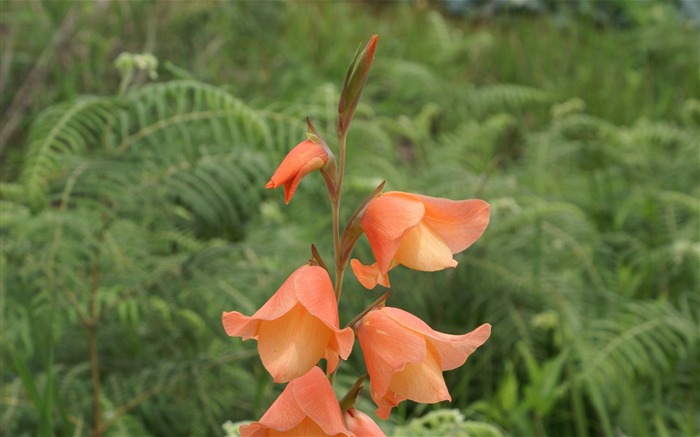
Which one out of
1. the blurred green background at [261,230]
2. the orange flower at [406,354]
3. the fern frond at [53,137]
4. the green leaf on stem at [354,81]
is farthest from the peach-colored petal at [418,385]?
the fern frond at [53,137]

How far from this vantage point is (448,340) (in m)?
0.89

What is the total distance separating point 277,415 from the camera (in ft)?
2.80

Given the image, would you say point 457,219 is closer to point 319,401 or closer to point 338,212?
point 338,212

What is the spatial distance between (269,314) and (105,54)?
3.03m

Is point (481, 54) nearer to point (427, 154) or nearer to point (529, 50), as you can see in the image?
point (529, 50)

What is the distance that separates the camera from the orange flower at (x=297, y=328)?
818 mm

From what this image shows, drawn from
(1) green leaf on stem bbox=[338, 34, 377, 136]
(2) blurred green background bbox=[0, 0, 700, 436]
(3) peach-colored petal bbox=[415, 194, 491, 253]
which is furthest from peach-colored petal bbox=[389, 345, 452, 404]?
(2) blurred green background bbox=[0, 0, 700, 436]

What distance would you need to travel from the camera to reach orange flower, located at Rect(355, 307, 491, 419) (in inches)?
33.7

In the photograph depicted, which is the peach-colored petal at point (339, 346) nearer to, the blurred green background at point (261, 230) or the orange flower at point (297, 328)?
the orange flower at point (297, 328)

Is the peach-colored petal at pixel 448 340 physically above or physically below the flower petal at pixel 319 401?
above

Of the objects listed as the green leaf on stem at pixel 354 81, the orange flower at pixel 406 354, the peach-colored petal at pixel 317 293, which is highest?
the green leaf on stem at pixel 354 81

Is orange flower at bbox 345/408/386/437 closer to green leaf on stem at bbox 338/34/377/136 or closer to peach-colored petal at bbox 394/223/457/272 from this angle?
peach-colored petal at bbox 394/223/457/272

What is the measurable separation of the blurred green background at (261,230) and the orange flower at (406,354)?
611 mm

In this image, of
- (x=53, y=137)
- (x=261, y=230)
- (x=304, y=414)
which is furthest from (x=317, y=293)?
(x=261, y=230)
